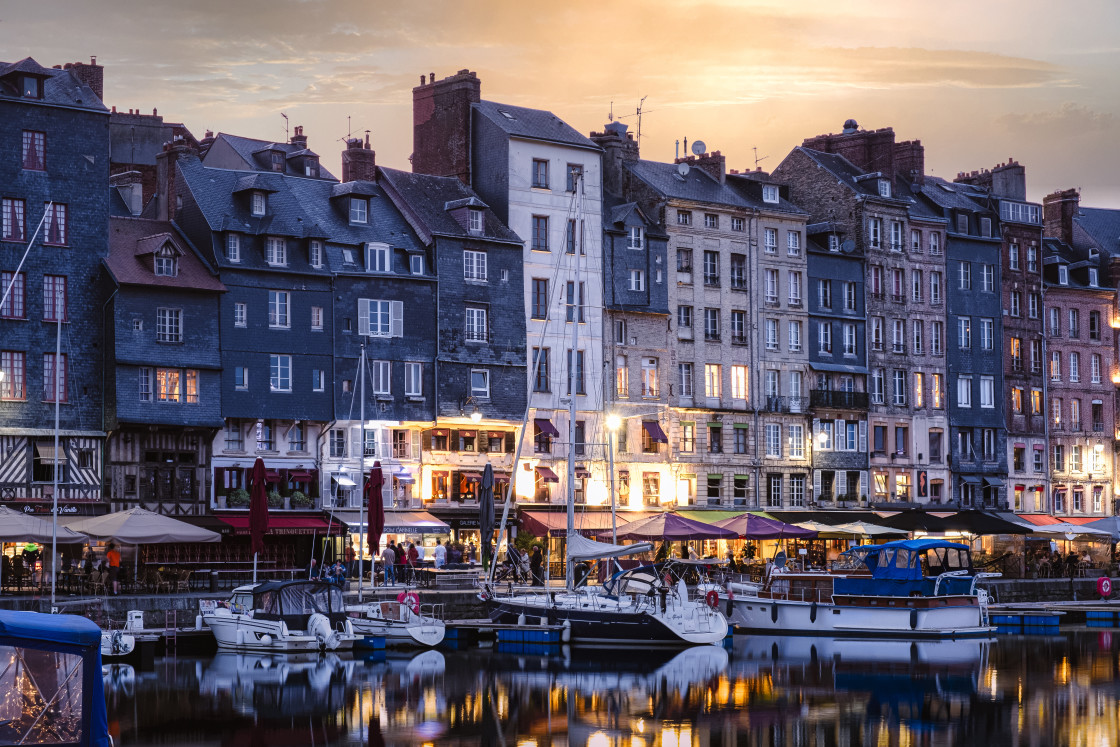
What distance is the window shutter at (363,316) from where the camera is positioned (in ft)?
201

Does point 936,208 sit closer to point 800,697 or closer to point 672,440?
point 672,440

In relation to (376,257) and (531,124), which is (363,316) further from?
(531,124)

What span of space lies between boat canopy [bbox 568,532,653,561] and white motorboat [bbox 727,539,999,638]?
17.2 feet

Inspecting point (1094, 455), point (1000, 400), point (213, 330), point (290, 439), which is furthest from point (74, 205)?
point (1094, 455)

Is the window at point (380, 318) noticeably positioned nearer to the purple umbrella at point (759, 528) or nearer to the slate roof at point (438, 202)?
the slate roof at point (438, 202)

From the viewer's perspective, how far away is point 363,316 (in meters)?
61.5

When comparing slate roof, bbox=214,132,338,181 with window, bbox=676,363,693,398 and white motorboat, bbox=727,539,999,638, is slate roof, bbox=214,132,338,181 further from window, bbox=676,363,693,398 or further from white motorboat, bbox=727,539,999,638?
white motorboat, bbox=727,539,999,638

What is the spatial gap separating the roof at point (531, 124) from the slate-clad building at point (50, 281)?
664 inches

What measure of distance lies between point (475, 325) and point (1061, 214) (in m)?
39.3

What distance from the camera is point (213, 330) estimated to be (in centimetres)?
5766

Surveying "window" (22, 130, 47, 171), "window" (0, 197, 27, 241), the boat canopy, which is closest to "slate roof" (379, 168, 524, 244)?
"window" (22, 130, 47, 171)

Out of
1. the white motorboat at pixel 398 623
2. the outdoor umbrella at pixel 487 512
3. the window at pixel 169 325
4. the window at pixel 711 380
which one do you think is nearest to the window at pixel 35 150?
the window at pixel 169 325

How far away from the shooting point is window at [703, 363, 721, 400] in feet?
234

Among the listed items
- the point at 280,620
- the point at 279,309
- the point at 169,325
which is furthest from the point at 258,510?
the point at 279,309
